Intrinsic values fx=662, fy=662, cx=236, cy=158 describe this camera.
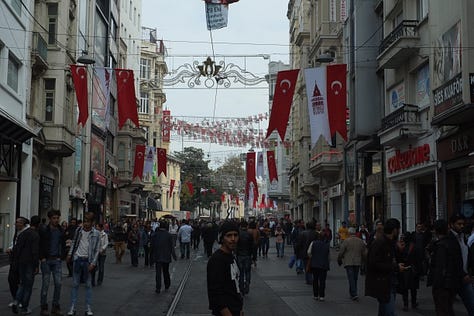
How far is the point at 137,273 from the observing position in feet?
73.4

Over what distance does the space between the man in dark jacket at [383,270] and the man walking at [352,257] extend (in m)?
5.77

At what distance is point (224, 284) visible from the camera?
6.29 meters

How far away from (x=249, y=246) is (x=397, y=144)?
38.1 ft

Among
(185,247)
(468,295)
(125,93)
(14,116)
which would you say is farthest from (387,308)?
(185,247)

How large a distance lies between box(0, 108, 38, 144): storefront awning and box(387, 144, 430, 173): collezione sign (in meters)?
13.7

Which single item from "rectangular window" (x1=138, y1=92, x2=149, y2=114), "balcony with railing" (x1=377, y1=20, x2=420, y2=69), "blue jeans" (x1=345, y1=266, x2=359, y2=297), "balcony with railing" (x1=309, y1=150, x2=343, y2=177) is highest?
"rectangular window" (x1=138, y1=92, x2=149, y2=114)

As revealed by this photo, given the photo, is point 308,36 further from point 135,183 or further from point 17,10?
point 17,10

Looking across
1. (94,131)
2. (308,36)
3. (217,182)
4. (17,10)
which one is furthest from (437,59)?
(217,182)

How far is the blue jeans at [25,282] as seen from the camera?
11961mm

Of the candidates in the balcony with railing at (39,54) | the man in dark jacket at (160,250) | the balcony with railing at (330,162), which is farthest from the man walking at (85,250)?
the balcony with railing at (330,162)

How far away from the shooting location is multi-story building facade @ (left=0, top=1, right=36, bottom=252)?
23.0 meters

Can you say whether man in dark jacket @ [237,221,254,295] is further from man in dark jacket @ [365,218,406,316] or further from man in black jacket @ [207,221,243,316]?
man in black jacket @ [207,221,243,316]

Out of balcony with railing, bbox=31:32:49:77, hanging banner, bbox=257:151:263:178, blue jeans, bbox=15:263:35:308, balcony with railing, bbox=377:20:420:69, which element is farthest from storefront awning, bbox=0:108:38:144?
Answer: hanging banner, bbox=257:151:263:178

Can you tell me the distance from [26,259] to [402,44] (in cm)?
1601
